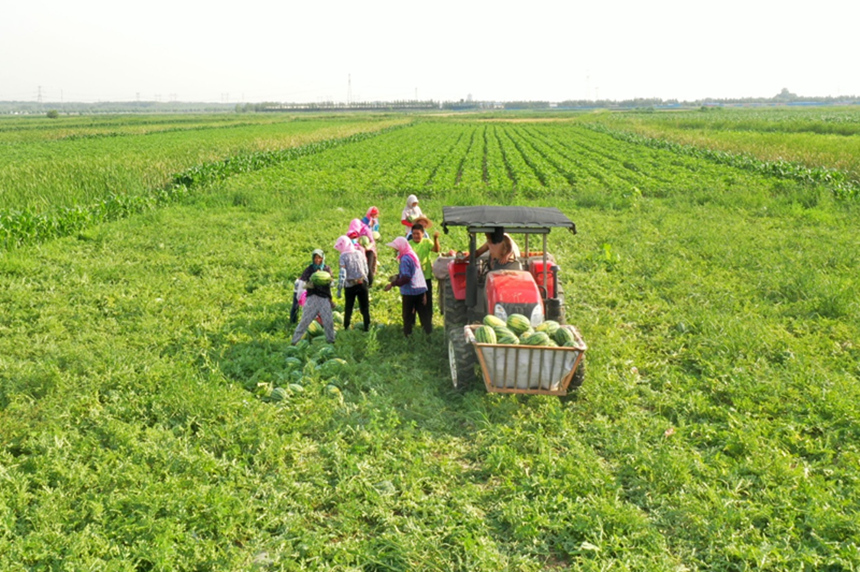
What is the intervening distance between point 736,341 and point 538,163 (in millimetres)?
22411

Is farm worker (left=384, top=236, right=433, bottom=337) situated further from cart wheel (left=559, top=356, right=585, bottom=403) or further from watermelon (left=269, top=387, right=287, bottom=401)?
cart wheel (left=559, top=356, right=585, bottom=403)

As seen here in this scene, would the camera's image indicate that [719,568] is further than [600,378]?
No

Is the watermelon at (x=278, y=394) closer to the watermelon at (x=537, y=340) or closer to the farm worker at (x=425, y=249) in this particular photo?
the farm worker at (x=425, y=249)

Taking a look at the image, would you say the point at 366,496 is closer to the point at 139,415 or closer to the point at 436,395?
the point at 436,395

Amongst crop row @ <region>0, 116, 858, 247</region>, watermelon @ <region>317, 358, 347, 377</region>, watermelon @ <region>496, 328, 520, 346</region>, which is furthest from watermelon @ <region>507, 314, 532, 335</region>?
crop row @ <region>0, 116, 858, 247</region>

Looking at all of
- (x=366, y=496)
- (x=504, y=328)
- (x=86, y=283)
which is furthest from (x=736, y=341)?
(x=86, y=283)

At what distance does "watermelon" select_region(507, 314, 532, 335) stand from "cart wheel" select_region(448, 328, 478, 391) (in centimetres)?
51

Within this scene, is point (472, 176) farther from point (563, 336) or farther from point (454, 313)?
point (563, 336)

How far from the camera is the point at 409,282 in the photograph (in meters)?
7.71

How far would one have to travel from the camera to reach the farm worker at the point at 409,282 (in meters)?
7.67

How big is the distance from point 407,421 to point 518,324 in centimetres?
157

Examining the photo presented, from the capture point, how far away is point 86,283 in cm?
1020

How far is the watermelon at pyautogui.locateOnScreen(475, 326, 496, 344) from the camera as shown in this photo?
5816 millimetres

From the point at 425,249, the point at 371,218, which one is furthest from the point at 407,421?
the point at 371,218
